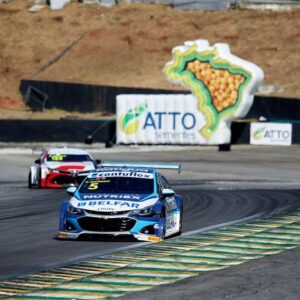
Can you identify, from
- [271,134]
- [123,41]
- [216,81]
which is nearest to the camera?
[271,134]

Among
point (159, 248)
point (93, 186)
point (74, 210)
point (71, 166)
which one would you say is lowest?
point (71, 166)

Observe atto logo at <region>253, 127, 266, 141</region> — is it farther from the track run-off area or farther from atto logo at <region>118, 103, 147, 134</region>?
the track run-off area

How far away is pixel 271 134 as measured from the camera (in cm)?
6191

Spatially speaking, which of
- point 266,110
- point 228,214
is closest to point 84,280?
point 228,214

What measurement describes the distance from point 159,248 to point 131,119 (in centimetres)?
4317

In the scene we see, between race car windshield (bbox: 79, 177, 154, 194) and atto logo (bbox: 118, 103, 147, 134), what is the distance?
40.4 meters

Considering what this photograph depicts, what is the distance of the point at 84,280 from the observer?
15.6m

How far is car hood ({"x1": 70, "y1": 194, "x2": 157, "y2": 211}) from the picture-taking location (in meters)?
20.2

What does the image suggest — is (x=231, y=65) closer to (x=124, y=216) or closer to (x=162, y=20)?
(x=162, y=20)

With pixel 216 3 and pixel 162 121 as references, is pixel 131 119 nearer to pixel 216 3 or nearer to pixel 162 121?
pixel 162 121

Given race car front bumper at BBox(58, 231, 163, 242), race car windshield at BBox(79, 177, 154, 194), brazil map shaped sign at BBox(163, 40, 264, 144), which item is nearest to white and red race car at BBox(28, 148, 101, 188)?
race car windshield at BBox(79, 177, 154, 194)

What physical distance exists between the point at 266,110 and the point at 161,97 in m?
7.54

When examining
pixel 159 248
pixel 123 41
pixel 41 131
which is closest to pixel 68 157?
pixel 159 248

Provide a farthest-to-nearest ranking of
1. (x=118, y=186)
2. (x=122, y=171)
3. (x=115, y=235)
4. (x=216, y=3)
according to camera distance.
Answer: (x=216, y=3) → (x=122, y=171) → (x=118, y=186) → (x=115, y=235)
